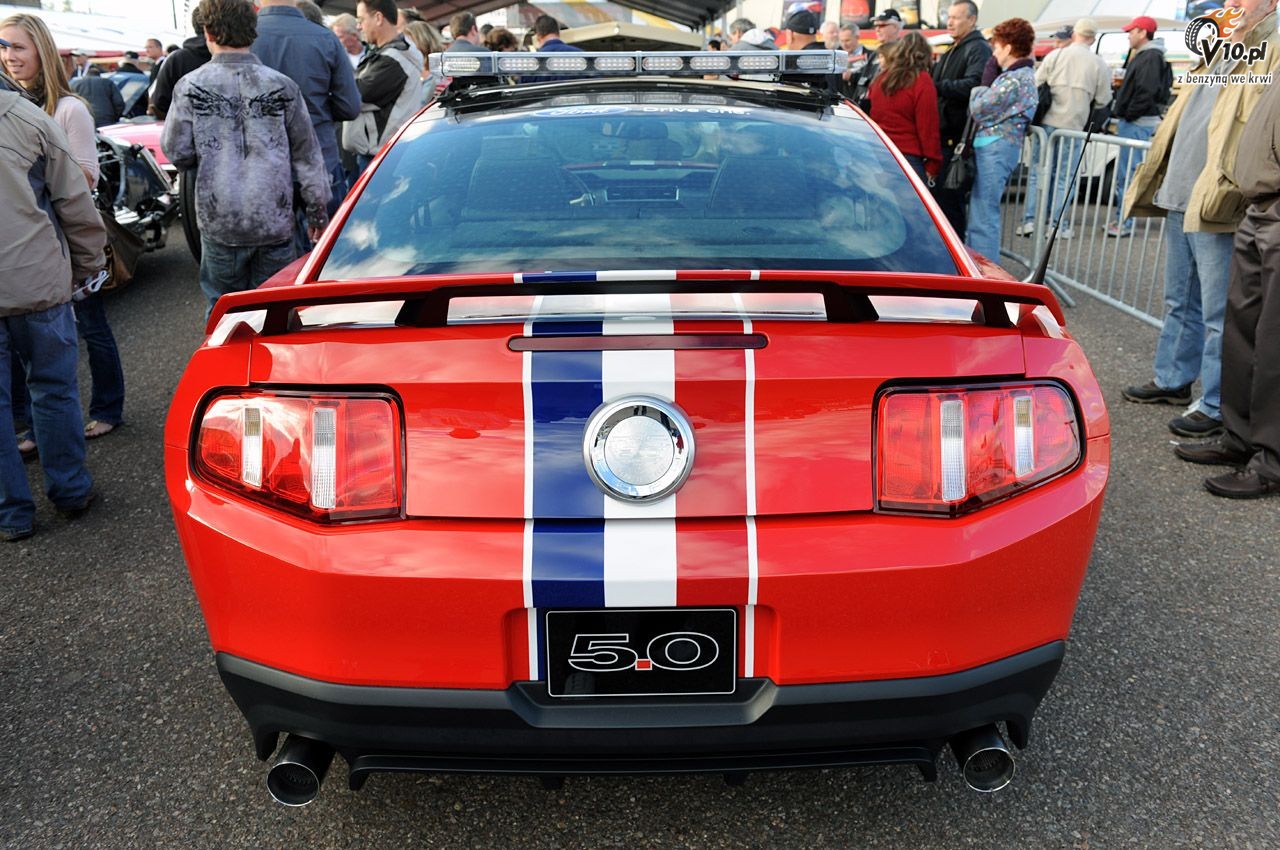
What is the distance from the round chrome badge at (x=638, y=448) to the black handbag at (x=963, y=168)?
599cm

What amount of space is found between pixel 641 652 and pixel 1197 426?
3.79 metres

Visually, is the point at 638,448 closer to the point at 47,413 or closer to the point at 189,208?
the point at 47,413

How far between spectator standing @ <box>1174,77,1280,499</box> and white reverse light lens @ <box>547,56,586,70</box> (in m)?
2.50

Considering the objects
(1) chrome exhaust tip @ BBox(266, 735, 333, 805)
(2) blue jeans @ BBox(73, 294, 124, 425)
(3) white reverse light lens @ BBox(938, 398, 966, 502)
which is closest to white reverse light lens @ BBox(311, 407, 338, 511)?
(1) chrome exhaust tip @ BBox(266, 735, 333, 805)

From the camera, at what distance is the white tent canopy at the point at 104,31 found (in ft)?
92.2

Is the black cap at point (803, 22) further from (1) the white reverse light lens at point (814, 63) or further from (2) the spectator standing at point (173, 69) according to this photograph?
(1) the white reverse light lens at point (814, 63)

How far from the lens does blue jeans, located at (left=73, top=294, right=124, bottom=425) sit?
4531 mm

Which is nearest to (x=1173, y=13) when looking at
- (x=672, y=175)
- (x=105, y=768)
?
(x=672, y=175)

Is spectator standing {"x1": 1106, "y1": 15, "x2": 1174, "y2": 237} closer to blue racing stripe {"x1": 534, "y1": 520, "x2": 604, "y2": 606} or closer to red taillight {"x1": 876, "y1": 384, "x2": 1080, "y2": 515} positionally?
red taillight {"x1": 876, "y1": 384, "x2": 1080, "y2": 515}

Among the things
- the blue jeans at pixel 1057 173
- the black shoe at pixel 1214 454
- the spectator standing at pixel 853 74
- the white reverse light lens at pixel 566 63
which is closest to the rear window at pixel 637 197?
the white reverse light lens at pixel 566 63

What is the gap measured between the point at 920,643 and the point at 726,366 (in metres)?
0.57

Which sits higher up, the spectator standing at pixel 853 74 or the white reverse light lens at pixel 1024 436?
the spectator standing at pixel 853 74

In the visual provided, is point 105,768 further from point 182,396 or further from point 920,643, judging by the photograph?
point 920,643

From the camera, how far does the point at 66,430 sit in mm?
3814
